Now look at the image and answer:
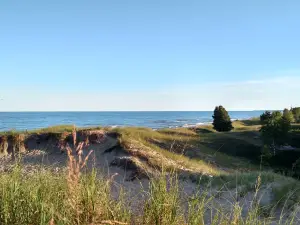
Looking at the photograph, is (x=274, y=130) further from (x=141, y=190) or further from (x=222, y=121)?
(x=141, y=190)

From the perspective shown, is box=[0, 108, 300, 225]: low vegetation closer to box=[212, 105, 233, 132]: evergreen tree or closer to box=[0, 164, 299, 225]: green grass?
box=[0, 164, 299, 225]: green grass

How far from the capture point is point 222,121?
50594mm

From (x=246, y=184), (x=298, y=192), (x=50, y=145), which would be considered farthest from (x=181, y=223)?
(x=50, y=145)

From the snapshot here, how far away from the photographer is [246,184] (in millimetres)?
11727

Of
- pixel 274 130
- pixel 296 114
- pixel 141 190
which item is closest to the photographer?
pixel 141 190

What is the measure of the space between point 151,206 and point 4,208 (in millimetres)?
1553

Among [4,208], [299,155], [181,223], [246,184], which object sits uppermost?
[4,208]

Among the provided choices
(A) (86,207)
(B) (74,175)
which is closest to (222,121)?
(A) (86,207)

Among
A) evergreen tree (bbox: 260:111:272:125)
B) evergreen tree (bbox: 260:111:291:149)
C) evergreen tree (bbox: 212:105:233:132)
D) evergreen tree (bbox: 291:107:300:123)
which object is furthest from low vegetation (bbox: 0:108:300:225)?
evergreen tree (bbox: 291:107:300:123)

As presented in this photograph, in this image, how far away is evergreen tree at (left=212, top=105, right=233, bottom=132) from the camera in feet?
165

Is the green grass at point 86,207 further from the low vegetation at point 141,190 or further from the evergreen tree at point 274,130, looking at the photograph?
the evergreen tree at point 274,130

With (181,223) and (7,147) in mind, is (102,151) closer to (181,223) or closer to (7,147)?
(7,147)

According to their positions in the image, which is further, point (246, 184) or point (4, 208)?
point (246, 184)

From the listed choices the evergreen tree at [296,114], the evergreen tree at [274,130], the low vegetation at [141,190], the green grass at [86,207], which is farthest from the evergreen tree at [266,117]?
the green grass at [86,207]
